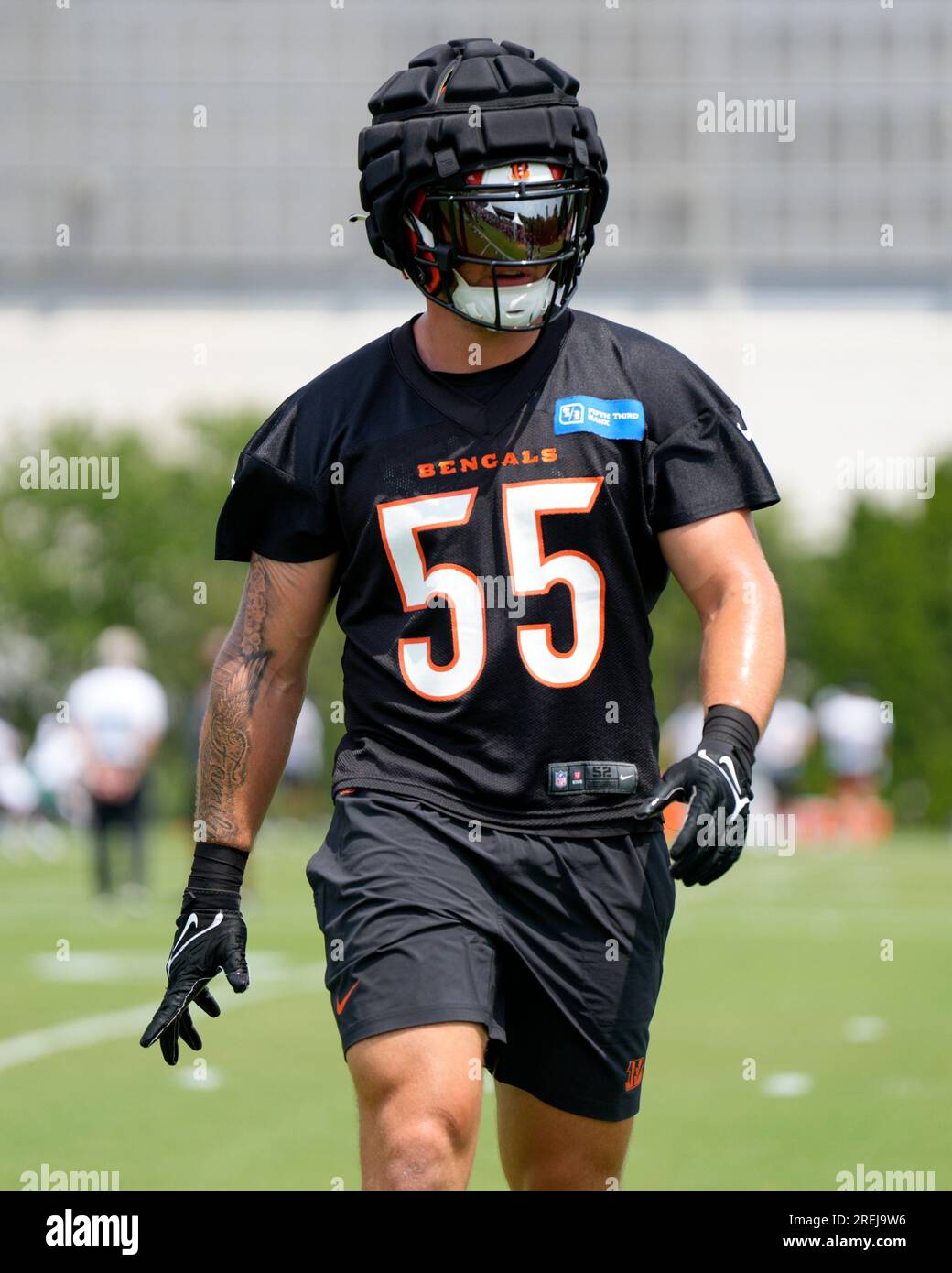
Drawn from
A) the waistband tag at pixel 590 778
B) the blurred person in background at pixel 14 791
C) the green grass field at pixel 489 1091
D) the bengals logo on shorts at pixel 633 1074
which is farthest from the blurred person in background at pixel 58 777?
the waistband tag at pixel 590 778

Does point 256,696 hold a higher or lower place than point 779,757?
lower

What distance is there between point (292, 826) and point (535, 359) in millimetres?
27251

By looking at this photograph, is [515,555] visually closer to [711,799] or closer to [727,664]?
[727,664]

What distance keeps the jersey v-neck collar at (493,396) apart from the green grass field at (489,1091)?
2.92 meters

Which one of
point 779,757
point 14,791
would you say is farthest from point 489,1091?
point 14,791

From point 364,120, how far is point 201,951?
4872cm

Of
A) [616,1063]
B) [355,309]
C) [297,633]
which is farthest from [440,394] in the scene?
[355,309]

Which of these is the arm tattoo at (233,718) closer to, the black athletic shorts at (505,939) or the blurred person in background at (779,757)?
the black athletic shorts at (505,939)

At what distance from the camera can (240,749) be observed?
4.34 metres

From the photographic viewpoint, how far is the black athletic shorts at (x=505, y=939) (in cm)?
377

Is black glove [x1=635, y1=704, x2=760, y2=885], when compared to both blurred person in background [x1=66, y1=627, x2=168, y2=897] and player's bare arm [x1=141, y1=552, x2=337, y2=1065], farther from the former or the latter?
blurred person in background [x1=66, y1=627, x2=168, y2=897]

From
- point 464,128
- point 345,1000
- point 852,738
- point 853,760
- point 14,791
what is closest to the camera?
point 345,1000
